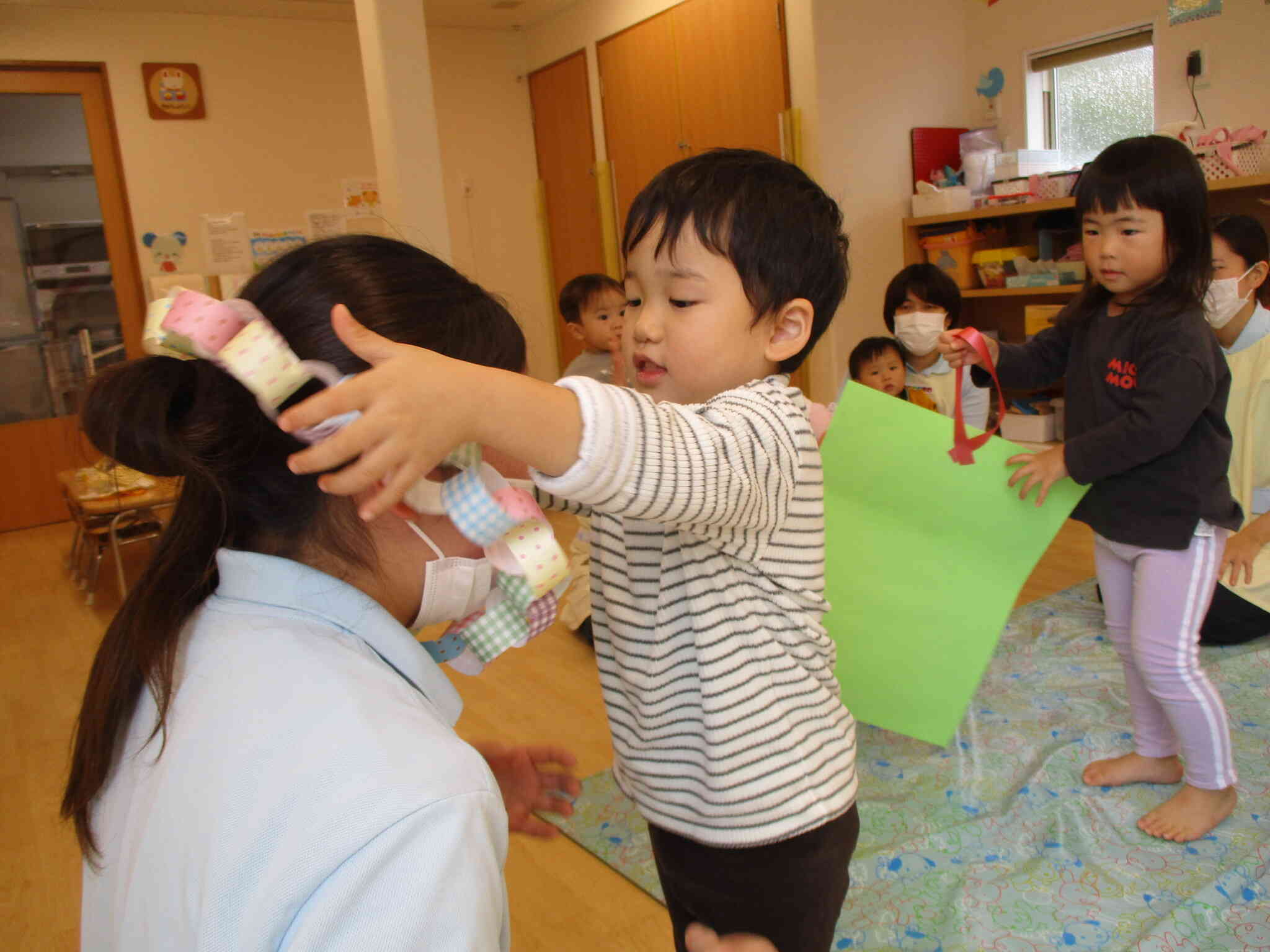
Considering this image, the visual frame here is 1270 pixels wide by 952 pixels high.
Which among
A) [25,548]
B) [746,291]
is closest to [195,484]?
[746,291]

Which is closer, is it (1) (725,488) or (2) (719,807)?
(1) (725,488)

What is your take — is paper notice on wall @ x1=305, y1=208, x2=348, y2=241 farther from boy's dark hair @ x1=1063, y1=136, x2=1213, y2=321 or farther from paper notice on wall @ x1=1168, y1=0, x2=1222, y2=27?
boy's dark hair @ x1=1063, y1=136, x2=1213, y2=321

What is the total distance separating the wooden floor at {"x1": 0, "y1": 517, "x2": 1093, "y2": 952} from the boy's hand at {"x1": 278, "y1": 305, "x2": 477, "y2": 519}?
1.34 metres

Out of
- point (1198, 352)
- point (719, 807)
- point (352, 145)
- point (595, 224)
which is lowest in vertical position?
point (719, 807)

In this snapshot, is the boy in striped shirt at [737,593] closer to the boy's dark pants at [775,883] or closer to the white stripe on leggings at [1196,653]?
the boy's dark pants at [775,883]

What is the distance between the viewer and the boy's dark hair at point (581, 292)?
3.38 meters

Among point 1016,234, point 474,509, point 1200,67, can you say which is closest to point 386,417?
point 474,509

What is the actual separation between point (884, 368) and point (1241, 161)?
6.50 feet

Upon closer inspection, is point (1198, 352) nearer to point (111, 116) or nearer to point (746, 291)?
point (746, 291)

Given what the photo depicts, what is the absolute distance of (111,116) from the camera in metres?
5.65

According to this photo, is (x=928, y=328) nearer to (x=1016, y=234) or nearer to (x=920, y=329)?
(x=920, y=329)

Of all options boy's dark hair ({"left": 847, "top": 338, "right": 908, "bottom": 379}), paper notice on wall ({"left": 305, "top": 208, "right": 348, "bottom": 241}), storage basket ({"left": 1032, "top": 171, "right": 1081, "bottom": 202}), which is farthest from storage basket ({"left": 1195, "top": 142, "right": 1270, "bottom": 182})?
paper notice on wall ({"left": 305, "top": 208, "right": 348, "bottom": 241})

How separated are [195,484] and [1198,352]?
1612 millimetres

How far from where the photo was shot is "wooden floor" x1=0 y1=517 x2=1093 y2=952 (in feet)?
5.73
